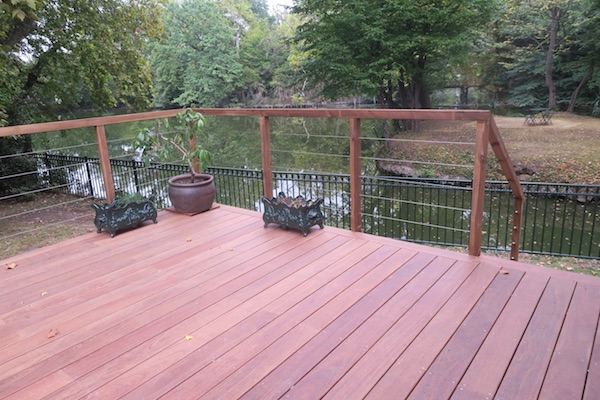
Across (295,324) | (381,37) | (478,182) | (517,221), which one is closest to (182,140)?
(295,324)

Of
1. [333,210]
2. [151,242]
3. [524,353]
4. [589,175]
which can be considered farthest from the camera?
[589,175]

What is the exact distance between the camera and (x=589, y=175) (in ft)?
30.6

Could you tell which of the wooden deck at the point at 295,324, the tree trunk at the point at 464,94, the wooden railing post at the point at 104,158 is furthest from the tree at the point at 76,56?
the tree trunk at the point at 464,94

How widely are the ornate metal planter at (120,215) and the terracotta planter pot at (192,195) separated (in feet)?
1.01

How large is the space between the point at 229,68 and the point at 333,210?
20515mm

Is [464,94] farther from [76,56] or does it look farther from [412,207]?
[76,56]

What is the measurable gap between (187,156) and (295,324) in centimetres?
252

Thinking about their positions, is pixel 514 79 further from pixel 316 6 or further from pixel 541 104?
pixel 316 6

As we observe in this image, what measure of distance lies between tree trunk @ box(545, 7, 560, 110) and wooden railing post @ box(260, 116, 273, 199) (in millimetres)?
16909

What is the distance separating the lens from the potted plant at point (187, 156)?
4.01 metres

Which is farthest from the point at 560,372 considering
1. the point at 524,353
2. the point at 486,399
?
the point at 486,399

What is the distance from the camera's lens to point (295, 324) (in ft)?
7.30

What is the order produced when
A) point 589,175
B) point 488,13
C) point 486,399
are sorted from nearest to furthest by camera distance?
point 486,399
point 589,175
point 488,13

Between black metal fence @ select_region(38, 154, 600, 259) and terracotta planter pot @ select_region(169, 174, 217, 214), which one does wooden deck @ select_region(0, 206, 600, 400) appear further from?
black metal fence @ select_region(38, 154, 600, 259)
